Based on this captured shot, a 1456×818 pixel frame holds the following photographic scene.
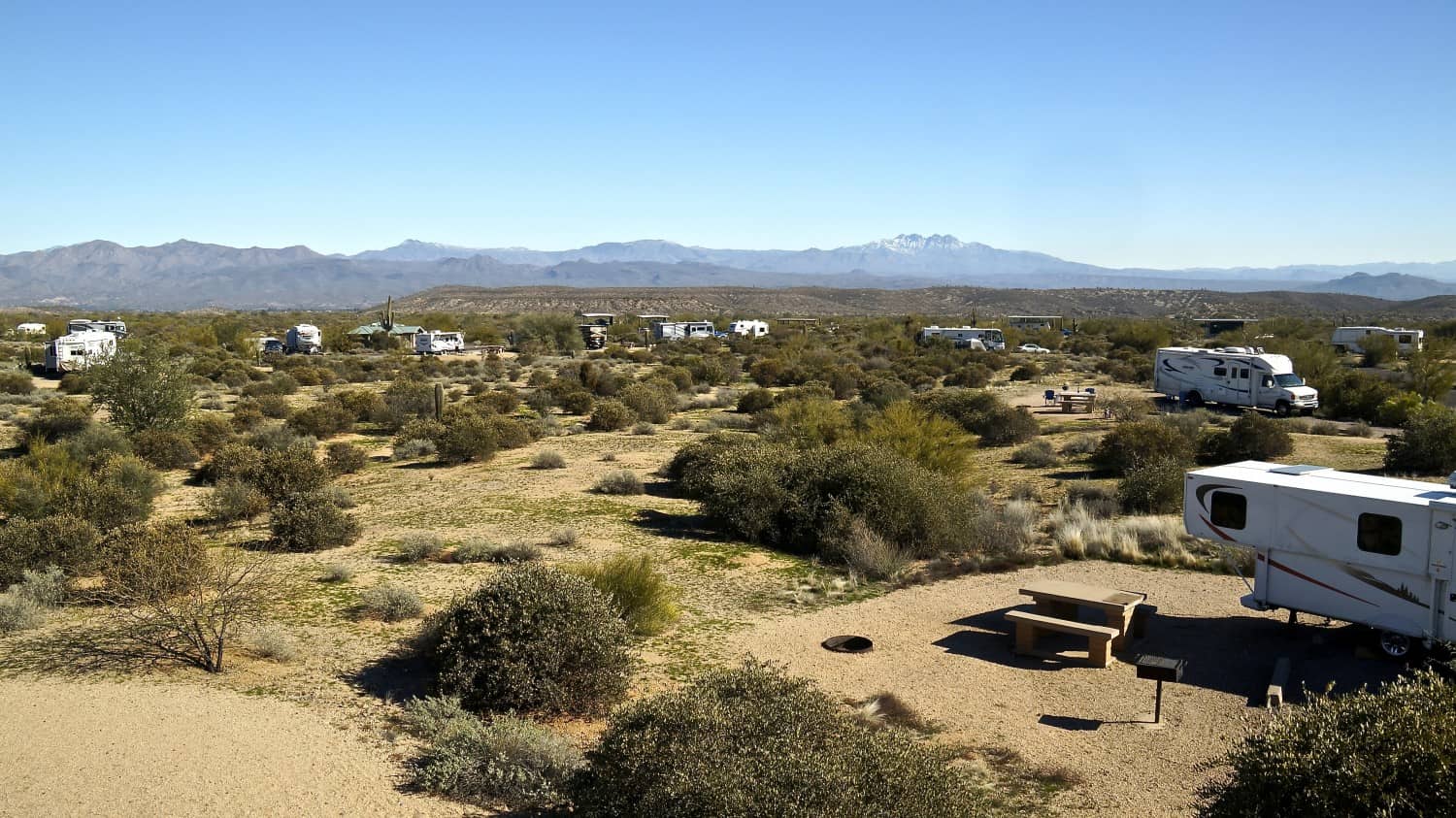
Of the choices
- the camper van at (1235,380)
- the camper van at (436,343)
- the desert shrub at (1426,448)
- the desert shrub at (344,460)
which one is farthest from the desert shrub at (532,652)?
the camper van at (436,343)

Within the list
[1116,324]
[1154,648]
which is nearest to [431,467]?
[1154,648]

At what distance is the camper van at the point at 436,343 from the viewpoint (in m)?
62.5

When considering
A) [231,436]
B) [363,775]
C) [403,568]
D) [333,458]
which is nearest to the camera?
[363,775]

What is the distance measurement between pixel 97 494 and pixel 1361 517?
54.3ft

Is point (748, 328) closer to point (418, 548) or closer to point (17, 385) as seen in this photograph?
point (17, 385)

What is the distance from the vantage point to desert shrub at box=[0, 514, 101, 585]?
38.4 feet

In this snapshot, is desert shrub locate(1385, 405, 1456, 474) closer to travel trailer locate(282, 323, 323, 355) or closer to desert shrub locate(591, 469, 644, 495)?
desert shrub locate(591, 469, 644, 495)

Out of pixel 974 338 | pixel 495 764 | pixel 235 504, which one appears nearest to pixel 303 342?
pixel 974 338

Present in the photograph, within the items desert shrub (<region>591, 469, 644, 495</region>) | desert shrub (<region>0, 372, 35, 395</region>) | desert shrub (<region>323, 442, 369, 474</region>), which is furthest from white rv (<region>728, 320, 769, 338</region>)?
desert shrub (<region>591, 469, 644, 495</region>)

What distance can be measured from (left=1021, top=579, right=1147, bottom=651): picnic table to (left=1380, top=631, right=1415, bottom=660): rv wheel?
2.27 metres

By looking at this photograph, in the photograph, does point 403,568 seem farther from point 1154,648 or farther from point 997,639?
point 1154,648

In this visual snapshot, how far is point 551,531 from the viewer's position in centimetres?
1557

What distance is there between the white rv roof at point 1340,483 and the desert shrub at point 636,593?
6284 millimetres

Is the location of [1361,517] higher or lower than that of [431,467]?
higher
